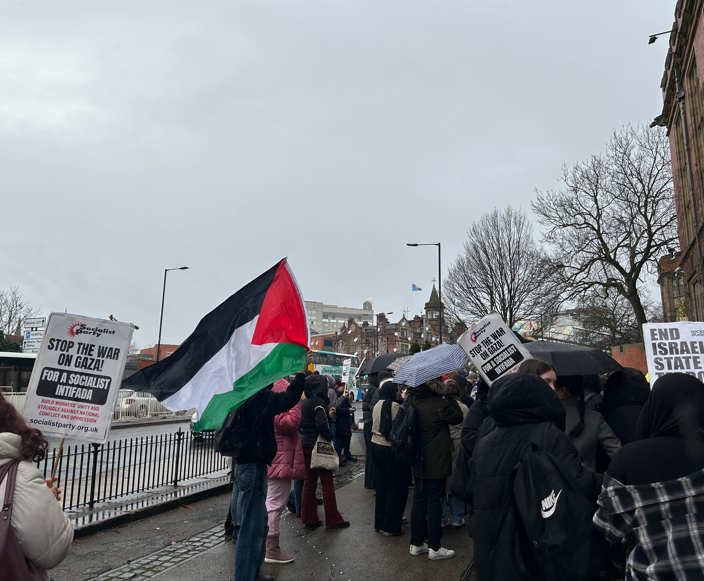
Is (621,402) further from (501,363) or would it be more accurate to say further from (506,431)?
(506,431)

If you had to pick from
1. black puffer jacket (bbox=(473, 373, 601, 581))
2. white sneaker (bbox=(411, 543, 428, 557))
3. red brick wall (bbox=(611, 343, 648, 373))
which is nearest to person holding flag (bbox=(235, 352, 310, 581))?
white sneaker (bbox=(411, 543, 428, 557))

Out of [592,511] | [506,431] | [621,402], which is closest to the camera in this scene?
[592,511]

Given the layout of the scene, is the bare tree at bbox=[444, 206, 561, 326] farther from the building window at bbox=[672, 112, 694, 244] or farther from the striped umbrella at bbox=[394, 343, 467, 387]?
the striped umbrella at bbox=[394, 343, 467, 387]

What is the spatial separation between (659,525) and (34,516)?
2794mm

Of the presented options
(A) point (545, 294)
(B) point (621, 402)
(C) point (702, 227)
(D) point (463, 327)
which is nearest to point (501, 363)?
(B) point (621, 402)

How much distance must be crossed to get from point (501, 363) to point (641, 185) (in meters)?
24.1

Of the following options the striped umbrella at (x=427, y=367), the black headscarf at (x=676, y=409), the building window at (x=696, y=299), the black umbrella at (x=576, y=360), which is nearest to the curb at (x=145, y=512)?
the striped umbrella at (x=427, y=367)

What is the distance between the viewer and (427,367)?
619cm

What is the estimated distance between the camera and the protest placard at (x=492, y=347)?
18.5ft

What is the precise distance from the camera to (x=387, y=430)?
6676 mm

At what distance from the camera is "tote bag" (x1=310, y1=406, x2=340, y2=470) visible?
23.2 ft

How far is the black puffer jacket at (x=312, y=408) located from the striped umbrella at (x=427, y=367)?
1.30 meters

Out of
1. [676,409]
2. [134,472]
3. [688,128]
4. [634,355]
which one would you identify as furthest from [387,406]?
[688,128]

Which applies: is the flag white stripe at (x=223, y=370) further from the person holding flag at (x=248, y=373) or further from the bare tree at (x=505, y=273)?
the bare tree at (x=505, y=273)
